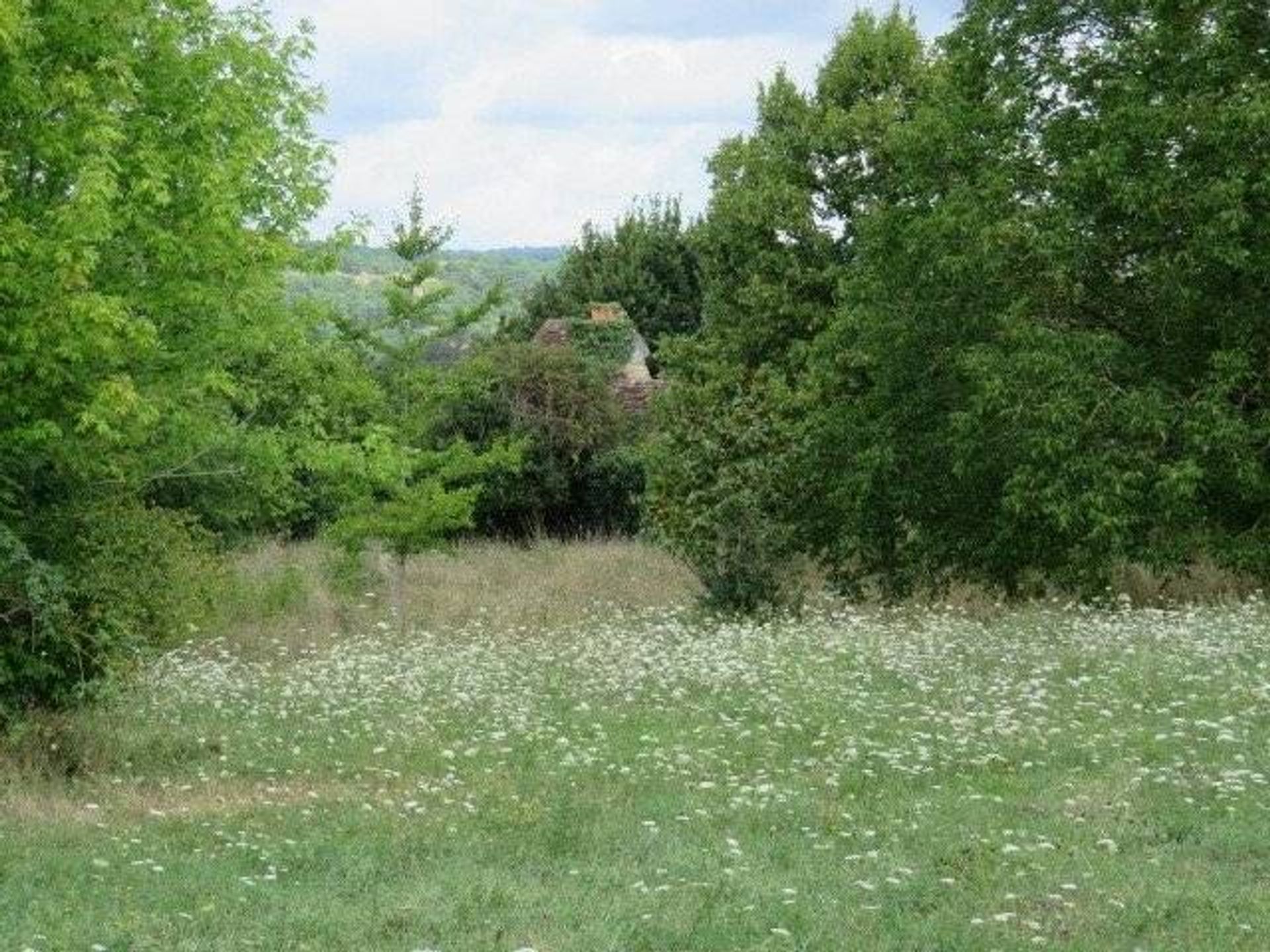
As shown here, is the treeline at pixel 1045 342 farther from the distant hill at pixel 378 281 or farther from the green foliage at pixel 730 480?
the distant hill at pixel 378 281

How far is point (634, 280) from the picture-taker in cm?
5862

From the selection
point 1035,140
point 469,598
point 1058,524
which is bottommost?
point 469,598

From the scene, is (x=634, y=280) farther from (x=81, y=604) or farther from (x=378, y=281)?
(x=81, y=604)

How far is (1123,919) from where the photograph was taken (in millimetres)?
8805

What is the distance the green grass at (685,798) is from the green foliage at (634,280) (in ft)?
125

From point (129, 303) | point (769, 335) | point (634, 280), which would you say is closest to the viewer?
point (129, 303)

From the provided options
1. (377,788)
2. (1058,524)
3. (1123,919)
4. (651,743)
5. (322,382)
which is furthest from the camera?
(322,382)

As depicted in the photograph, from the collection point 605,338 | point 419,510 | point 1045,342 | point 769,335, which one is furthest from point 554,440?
point 1045,342

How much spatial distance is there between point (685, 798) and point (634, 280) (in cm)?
4710

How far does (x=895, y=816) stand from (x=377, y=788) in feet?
14.6

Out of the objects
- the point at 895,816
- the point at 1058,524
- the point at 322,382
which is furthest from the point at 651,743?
the point at 322,382

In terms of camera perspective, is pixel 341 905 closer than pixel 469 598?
Yes

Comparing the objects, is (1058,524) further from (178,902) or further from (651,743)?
(178,902)

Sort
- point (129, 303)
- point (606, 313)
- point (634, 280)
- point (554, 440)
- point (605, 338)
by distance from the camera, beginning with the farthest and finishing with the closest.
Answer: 1. point (634, 280)
2. point (606, 313)
3. point (605, 338)
4. point (554, 440)
5. point (129, 303)
